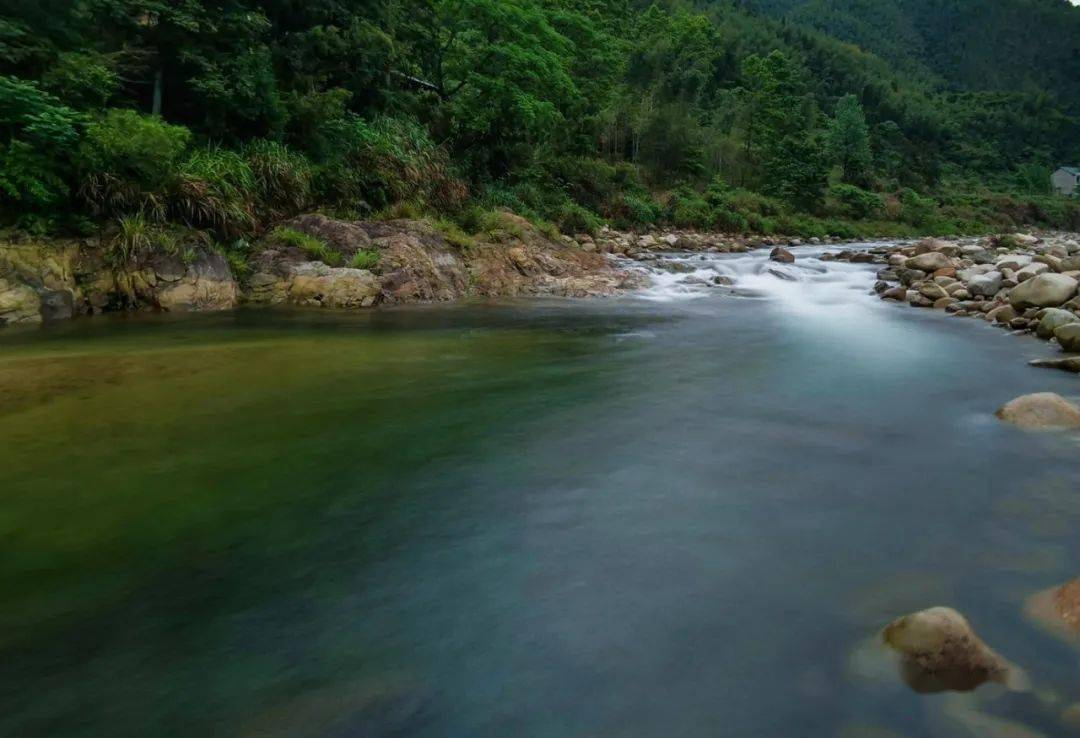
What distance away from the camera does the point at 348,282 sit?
11859 millimetres

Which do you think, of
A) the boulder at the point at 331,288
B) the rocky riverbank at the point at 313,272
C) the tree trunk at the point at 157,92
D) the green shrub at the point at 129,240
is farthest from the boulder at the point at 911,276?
the tree trunk at the point at 157,92

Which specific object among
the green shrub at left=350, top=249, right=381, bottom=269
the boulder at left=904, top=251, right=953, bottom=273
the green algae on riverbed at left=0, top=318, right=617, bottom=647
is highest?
A: the boulder at left=904, top=251, right=953, bottom=273

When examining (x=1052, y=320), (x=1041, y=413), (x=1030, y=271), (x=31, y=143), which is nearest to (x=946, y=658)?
(x=1041, y=413)

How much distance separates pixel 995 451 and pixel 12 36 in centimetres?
1266

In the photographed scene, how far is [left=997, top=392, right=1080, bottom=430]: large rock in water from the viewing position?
539 centimetres

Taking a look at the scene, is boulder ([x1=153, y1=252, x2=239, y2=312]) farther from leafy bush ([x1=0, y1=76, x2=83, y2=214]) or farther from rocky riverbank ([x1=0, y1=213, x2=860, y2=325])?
leafy bush ([x1=0, y1=76, x2=83, y2=214])

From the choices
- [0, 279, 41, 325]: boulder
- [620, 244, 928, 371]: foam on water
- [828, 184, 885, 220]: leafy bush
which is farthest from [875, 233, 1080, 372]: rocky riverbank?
[828, 184, 885, 220]: leafy bush

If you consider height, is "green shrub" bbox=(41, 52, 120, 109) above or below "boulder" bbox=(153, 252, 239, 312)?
above

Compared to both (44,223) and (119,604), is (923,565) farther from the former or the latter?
(44,223)

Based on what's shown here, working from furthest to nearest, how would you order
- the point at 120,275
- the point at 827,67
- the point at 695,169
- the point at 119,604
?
the point at 827,67 < the point at 695,169 < the point at 120,275 < the point at 119,604

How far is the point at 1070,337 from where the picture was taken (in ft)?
28.0

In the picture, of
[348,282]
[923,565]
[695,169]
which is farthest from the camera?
[695,169]

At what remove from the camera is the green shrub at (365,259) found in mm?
12398

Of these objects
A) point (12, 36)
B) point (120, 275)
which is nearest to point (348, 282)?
point (120, 275)
